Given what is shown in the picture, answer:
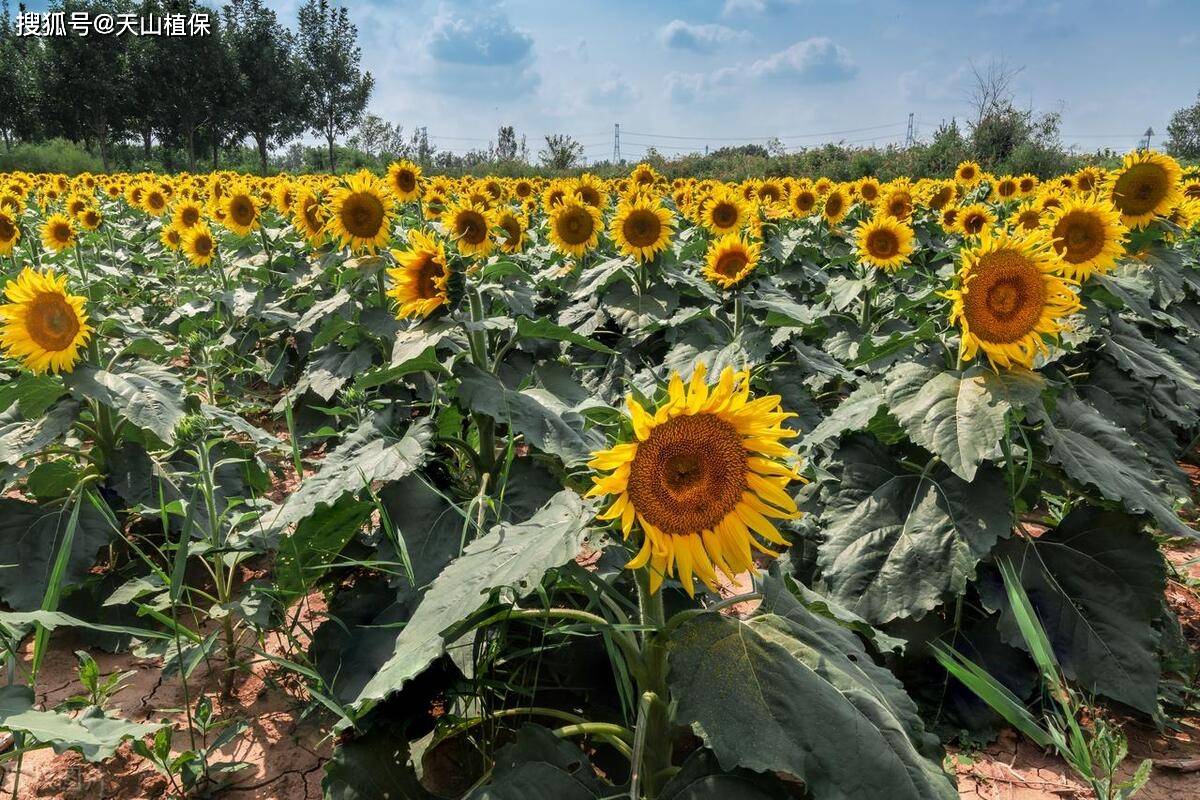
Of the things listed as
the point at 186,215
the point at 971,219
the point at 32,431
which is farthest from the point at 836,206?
the point at 32,431

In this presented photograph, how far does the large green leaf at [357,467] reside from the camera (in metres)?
2.27

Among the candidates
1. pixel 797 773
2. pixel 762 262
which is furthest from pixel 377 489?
pixel 762 262

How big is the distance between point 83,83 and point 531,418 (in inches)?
2069

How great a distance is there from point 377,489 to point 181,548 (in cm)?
88

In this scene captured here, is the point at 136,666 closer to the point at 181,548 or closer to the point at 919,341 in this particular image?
the point at 181,548

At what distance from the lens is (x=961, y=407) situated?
245cm

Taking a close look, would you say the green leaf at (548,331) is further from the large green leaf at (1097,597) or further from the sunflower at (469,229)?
the sunflower at (469,229)

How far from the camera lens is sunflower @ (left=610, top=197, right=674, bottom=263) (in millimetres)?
5488

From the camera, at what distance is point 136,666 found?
2.74m

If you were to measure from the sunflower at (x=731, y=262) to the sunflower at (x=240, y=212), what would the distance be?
4.22 m

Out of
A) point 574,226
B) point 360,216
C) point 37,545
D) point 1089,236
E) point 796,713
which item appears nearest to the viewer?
point 796,713

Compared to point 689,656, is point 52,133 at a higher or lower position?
higher

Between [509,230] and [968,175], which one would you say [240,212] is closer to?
[509,230]

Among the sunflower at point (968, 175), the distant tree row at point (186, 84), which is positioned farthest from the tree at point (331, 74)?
the sunflower at point (968, 175)
